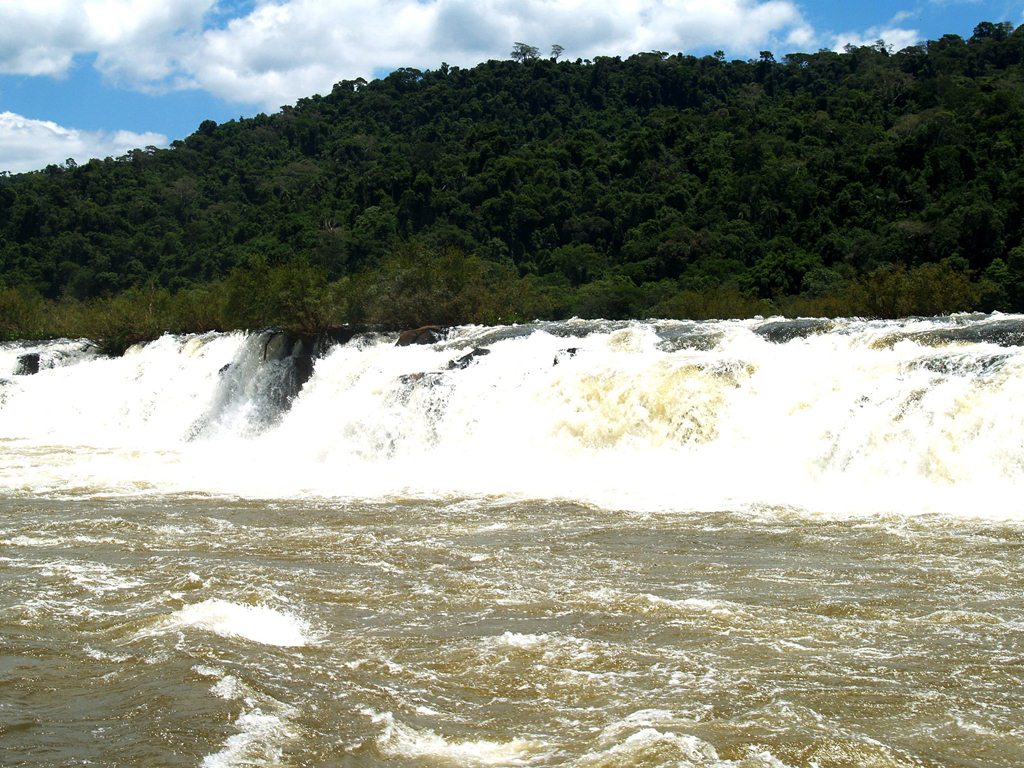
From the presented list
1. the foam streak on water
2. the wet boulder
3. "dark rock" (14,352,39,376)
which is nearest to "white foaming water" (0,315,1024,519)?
the wet boulder

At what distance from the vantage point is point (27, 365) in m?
26.1

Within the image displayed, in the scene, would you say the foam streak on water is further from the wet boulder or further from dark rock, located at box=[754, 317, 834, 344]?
dark rock, located at box=[754, 317, 834, 344]

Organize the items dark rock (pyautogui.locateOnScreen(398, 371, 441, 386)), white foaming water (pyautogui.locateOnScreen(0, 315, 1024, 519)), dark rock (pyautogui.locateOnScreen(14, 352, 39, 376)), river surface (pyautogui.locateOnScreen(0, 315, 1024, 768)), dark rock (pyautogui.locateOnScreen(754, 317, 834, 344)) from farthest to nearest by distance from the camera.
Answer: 1. dark rock (pyautogui.locateOnScreen(14, 352, 39, 376))
2. dark rock (pyautogui.locateOnScreen(398, 371, 441, 386))
3. dark rock (pyautogui.locateOnScreen(754, 317, 834, 344))
4. white foaming water (pyautogui.locateOnScreen(0, 315, 1024, 519))
5. river surface (pyautogui.locateOnScreen(0, 315, 1024, 768))

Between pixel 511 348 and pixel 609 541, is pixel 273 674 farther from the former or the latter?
pixel 511 348

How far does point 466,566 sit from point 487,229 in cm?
3889

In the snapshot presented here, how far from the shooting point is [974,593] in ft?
24.4

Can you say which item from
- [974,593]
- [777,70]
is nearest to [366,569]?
[974,593]

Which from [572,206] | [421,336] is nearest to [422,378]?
[421,336]

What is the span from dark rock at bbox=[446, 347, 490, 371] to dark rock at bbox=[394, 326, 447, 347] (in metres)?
3.21

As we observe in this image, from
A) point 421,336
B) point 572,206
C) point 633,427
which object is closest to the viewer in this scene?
point 633,427

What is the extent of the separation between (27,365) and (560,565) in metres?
21.0

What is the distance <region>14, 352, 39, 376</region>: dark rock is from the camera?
26.0m

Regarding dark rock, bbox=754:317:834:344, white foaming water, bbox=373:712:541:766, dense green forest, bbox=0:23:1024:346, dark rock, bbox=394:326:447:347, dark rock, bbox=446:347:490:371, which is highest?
dense green forest, bbox=0:23:1024:346

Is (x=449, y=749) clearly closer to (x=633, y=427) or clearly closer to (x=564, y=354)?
(x=633, y=427)
